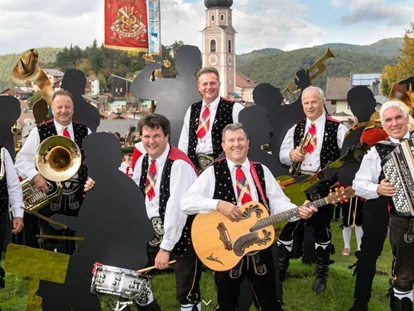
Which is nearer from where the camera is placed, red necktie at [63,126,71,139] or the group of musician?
the group of musician

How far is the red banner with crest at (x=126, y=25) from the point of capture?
10281mm

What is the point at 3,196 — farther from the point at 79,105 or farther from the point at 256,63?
the point at 256,63

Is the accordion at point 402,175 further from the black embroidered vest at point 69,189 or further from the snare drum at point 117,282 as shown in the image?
the black embroidered vest at point 69,189

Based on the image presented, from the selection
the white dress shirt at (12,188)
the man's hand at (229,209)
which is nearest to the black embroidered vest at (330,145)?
the man's hand at (229,209)

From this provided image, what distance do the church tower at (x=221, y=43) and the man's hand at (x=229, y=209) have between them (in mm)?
87348

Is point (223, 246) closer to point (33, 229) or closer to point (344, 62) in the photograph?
point (33, 229)

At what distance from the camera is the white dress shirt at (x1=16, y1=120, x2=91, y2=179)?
182 inches

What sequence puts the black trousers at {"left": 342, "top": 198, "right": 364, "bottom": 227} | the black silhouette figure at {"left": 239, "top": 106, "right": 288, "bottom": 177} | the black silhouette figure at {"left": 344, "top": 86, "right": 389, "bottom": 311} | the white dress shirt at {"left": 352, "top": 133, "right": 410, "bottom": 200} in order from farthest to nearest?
the black trousers at {"left": 342, "top": 198, "right": 364, "bottom": 227}
the black silhouette figure at {"left": 239, "top": 106, "right": 288, "bottom": 177}
the black silhouette figure at {"left": 344, "top": 86, "right": 389, "bottom": 311}
the white dress shirt at {"left": 352, "top": 133, "right": 410, "bottom": 200}

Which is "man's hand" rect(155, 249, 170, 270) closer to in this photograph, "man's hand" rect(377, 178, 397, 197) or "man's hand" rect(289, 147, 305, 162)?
"man's hand" rect(377, 178, 397, 197)

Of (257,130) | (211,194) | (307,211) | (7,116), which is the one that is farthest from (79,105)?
(307,211)

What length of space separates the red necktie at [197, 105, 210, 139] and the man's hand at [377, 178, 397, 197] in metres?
2.03

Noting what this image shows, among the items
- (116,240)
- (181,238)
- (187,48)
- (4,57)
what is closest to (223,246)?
(181,238)

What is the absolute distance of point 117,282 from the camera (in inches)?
131

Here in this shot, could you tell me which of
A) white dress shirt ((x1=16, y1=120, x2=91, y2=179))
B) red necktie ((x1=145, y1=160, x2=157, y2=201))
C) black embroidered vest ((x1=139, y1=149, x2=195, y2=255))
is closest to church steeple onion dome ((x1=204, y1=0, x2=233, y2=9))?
white dress shirt ((x1=16, y1=120, x2=91, y2=179))
